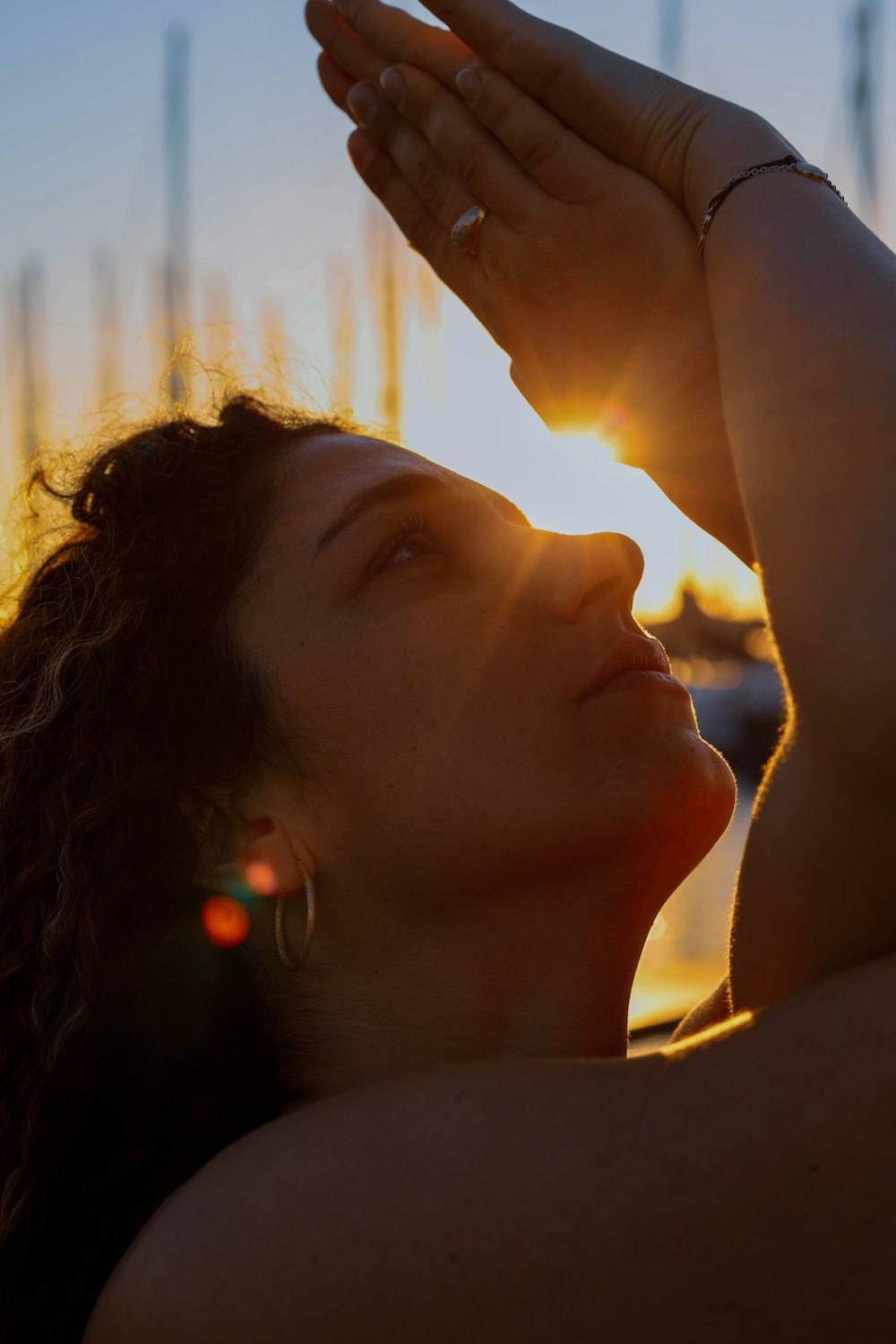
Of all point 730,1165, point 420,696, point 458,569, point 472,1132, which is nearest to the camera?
point 730,1165

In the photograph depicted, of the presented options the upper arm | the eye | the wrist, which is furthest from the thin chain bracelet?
the upper arm

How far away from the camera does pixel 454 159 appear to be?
196 cm

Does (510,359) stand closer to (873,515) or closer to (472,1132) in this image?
(873,515)

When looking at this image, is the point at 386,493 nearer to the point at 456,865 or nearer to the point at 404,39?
the point at 456,865

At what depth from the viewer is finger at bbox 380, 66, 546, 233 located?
1.90 metres

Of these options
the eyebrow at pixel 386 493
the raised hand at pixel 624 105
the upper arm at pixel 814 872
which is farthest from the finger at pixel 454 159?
the upper arm at pixel 814 872

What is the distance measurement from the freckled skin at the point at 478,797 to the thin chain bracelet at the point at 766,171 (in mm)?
525

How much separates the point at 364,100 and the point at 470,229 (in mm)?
342

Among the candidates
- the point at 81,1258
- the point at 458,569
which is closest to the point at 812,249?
the point at 458,569

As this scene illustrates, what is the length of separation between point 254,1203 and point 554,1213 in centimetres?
33

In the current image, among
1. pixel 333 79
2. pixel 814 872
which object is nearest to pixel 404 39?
pixel 333 79

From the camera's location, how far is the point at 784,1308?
119cm

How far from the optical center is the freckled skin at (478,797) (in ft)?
5.53

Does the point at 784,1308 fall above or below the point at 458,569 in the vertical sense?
below
